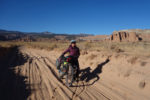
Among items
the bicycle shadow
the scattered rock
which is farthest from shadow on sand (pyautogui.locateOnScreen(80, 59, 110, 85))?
the scattered rock

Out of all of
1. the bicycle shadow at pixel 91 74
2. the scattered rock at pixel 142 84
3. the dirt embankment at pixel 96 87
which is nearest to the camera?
the dirt embankment at pixel 96 87

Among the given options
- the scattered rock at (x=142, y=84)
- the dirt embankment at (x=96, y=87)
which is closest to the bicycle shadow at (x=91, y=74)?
the dirt embankment at (x=96, y=87)

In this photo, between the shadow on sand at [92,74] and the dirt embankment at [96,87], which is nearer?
the dirt embankment at [96,87]

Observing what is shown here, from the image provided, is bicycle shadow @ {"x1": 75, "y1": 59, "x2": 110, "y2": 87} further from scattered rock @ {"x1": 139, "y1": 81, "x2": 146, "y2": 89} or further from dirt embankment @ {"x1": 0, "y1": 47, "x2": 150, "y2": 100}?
scattered rock @ {"x1": 139, "y1": 81, "x2": 146, "y2": 89}

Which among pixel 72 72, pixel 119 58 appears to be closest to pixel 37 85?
pixel 72 72

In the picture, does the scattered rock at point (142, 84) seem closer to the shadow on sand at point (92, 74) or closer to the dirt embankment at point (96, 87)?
the dirt embankment at point (96, 87)

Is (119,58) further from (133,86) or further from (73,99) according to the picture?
(73,99)

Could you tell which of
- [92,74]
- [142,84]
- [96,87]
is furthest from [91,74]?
[142,84]

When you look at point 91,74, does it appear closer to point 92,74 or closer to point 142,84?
point 92,74

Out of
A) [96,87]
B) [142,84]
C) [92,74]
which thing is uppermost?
[142,84]

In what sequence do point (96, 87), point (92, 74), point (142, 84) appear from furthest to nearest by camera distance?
point (92, 74) → point (96, 87) → point (142, 84)

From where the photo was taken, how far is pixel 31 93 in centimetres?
398

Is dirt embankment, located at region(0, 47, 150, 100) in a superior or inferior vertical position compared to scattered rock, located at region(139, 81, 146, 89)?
inferior

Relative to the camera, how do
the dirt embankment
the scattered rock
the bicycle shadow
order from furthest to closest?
the bicycle shadow
the scattered rock
the dirt embankment
